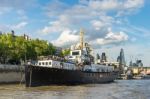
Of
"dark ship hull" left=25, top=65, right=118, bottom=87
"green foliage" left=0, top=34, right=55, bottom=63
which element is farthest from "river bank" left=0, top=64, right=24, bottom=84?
"dark ship hull" left=25, top=65, right=118, bottom=87

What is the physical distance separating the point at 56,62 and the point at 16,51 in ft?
86.4

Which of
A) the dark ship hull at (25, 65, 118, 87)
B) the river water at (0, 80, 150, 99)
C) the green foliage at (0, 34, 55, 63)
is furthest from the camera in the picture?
the green foliage at (0, 34, 55, 63)

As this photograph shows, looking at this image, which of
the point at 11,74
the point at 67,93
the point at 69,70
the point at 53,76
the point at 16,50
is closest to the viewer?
the point at 67,93

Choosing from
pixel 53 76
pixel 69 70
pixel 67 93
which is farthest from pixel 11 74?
pixel 67 93

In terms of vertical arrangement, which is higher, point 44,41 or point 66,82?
point 44,41

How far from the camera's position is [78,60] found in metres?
104

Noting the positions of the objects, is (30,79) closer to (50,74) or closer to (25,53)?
(50,74)

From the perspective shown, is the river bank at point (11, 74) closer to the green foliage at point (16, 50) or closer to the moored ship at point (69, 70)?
the moored ship at point (69, 70)

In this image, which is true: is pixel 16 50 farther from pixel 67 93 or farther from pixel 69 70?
pixel 67 93

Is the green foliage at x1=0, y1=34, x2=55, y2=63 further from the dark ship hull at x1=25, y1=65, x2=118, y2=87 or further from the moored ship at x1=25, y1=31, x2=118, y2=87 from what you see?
the dark ship hull at x1=25, y1=65, x2=118, y2=87

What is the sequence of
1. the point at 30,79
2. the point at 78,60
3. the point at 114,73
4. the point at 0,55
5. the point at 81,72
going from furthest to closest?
the point at 114,73
the point at 0,55
the point at 78,60
the point at 81,72
the point at 30,79

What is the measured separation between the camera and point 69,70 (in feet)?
297

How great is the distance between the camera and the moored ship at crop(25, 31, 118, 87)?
83.8 metres

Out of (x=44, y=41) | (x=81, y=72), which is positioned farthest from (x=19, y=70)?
(x=44, y=41)
